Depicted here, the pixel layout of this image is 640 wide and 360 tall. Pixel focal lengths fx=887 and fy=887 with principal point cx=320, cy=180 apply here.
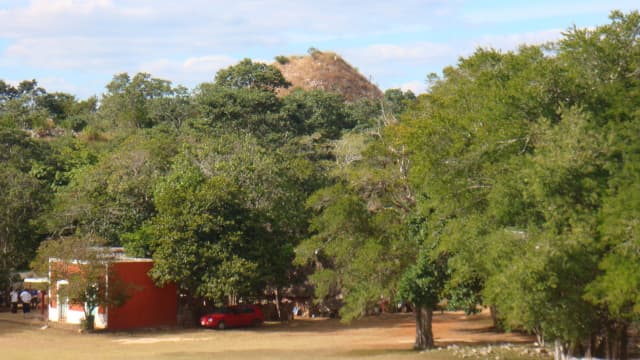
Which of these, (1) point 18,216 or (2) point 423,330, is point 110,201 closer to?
(1) point 18,216

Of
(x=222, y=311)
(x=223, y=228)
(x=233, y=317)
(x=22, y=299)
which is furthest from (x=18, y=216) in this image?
(x=233, y=317)

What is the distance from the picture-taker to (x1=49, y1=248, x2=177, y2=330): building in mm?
42781

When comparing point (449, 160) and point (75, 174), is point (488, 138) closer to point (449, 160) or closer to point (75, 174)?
point (449, 160)

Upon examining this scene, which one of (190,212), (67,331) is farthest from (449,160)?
(67,331)

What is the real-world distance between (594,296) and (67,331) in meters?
27.6

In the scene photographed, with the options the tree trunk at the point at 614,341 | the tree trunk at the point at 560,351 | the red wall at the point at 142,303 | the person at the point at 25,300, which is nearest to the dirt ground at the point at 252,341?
the person at the point at 25,300

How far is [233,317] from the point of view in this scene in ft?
154

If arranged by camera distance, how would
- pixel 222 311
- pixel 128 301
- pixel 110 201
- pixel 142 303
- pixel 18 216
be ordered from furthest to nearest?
pixel 18 216 → pixel 110 201 → pixel 222 311 → pixel 142 303 → pixel 128 301

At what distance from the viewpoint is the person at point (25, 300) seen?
50.2 meters

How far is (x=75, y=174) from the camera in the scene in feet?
183

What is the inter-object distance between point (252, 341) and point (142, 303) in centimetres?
818

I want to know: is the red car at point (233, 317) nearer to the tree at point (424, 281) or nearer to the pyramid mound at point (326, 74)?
the tree at point (424, 281)

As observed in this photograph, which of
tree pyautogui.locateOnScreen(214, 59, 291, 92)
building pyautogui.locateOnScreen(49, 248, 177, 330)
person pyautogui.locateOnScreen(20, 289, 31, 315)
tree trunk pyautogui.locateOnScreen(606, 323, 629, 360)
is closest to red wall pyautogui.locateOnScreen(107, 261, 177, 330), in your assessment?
building pyautogui.locateOnScreen(49, 248, 177, 330)

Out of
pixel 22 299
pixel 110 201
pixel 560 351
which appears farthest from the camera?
pixel 110 201
